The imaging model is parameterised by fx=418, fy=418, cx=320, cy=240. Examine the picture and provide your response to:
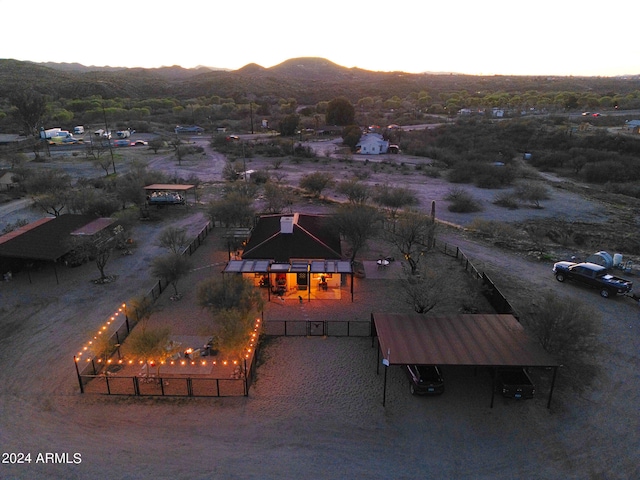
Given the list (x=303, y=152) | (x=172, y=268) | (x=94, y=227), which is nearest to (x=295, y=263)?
(x=172, y=268)

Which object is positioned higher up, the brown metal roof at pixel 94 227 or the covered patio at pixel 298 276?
the brown metal roof at pixel 94 227

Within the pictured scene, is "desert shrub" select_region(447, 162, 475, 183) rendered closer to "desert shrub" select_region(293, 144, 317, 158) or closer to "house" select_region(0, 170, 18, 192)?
"desert shrub" select_region(293, 144, 317, 158)

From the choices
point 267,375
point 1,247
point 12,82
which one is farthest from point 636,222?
point 12,82

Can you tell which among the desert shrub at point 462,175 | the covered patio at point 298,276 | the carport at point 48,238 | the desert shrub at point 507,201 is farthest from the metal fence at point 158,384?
the desert shrub at point 462,175

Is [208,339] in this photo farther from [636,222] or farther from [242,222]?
[636,222]

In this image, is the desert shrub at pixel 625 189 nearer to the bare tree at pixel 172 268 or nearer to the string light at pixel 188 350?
the string light at pixel 188 350

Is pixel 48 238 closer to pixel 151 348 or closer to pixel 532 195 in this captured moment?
pixel 151 348
